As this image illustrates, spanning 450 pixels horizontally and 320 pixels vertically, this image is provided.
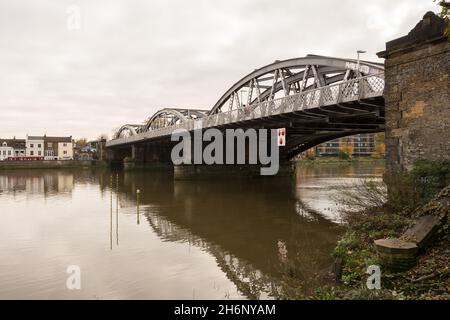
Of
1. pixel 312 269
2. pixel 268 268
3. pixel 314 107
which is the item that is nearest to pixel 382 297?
pixel 312 269

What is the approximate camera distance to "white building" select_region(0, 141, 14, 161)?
108 m

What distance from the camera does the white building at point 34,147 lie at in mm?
112875

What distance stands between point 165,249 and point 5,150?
375 feet

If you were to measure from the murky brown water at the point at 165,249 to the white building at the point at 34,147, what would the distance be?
3995 inches

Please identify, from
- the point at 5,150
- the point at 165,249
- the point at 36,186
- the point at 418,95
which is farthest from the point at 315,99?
the point at 5,150

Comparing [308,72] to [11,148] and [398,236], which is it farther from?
[11,148]

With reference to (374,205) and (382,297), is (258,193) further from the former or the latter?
(382,297)

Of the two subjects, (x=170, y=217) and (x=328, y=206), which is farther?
(x=328, y=206)

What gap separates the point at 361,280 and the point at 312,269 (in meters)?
1.23

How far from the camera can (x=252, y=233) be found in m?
14.5

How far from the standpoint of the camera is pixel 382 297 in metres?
5.62

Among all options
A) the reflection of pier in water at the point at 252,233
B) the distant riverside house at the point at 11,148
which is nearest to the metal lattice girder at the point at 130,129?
the distant riverside house at the point at 11,148

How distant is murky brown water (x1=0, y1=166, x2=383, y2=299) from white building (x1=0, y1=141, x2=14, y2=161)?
9949 centimetres

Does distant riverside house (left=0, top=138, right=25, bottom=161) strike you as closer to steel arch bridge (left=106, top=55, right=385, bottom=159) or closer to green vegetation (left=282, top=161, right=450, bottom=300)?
steel arch bridge (left=106, top=55, right=385, bottom=159)
